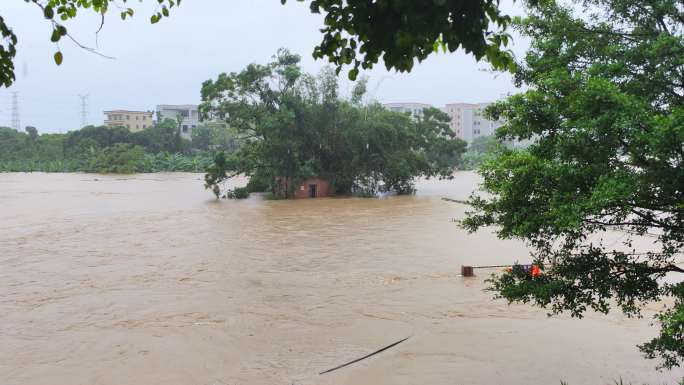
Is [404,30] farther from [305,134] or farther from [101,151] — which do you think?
[101,151]

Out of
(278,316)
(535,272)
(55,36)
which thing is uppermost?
(55,36)

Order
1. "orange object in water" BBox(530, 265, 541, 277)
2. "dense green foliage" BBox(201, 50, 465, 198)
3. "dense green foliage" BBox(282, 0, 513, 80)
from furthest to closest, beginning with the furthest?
"dense green foliage" BBox(201, 50, 465, 198) → "orange object in water" BBox(530, 265, 541, 277) → "dense green foliage" BBox(282, 0, 513, 80)

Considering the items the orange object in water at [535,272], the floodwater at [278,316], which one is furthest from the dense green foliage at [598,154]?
the floodwater at [278,316]

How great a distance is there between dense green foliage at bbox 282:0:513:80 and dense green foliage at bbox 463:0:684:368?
1153 mm

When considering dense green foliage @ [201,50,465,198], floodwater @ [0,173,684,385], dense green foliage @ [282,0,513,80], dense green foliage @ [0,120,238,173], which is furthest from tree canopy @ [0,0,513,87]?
dense green foliage @ [0,120,238,173]

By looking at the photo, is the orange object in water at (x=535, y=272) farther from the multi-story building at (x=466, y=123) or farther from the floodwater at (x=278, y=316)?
the multi-story building at (x=466, y=123)

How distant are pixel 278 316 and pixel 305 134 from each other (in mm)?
21594

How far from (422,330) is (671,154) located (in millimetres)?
5515

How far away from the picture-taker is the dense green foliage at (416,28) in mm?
2904

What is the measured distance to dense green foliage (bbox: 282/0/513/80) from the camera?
290 cm

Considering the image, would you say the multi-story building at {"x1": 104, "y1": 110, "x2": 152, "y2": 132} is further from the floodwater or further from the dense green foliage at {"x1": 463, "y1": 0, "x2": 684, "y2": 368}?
the dense green foliage at {"x1": 463, "y1": 0, "x2": 684, "y2": 368}

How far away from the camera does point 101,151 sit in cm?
5850

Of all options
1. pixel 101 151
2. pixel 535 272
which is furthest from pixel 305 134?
pixel 101 151

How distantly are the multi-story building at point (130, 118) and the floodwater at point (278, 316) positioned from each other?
73.6m
